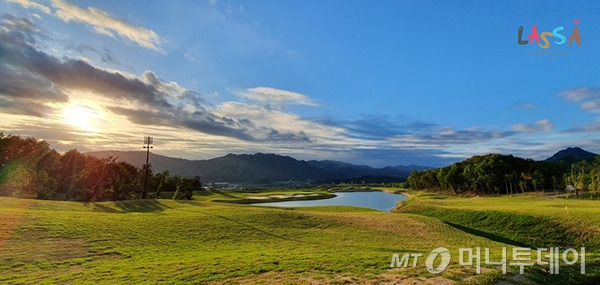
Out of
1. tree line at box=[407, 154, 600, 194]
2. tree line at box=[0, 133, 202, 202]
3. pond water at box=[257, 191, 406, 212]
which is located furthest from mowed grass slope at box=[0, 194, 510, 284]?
tree line at box=[407, 154, 600, 194]

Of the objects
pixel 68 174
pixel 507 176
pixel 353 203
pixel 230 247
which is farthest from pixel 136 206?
pixel 507 176

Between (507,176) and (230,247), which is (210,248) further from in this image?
(507,176)

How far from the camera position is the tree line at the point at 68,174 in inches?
2197

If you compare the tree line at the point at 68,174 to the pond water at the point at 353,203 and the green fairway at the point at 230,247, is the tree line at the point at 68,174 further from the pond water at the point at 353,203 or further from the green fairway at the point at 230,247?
the green fairway at the point at 230,247

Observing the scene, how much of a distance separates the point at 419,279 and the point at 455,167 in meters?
110

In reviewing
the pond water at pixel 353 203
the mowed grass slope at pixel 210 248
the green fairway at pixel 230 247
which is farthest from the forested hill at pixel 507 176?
the mowed grass slope at pixel 210 248

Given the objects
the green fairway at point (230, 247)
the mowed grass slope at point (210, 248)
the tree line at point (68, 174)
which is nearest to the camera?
the green fairway at point (230, 247)

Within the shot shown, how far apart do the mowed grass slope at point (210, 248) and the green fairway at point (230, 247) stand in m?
0.04

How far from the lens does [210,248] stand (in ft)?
60.1

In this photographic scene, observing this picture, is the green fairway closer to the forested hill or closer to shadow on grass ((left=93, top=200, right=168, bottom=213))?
shadow on grass ((left=93, top=200, right=168, bottom=213))

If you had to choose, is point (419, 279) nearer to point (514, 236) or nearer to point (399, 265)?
point (399, 265)

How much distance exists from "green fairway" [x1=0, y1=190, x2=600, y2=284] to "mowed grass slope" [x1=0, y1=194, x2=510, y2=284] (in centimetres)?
4

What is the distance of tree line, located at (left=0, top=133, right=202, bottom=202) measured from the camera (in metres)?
55.8

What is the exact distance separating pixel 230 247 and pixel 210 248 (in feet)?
4.03
